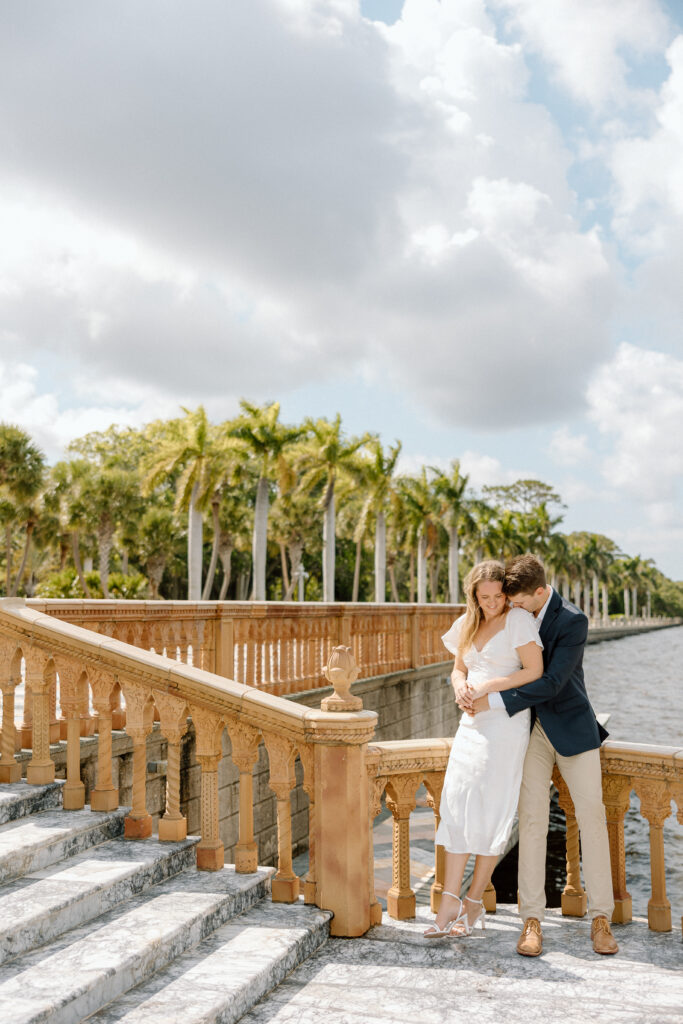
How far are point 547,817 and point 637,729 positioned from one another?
21.2 m

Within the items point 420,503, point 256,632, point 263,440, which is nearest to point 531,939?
point 256,632

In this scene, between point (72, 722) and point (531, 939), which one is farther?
point (72, 722)

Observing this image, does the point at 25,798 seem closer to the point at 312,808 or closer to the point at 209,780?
the point at 209,780

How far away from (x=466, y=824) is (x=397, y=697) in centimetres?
932

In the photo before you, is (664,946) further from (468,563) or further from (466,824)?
(468,563)

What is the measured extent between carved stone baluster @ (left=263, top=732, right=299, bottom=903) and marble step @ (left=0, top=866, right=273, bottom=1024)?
13cm

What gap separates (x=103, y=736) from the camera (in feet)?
16.1

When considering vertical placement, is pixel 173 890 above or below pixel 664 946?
above

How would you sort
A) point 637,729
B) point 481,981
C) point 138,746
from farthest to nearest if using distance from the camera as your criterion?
1. point 637,729
2. point 138,746
3. point 481,981

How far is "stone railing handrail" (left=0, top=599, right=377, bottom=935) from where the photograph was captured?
14.4ft

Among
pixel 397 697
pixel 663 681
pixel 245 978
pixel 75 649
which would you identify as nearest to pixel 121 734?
pixel 75 649

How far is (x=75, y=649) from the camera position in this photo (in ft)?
16.1

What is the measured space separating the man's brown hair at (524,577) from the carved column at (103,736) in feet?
7.74

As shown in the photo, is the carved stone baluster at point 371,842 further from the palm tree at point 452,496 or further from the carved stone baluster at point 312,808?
the palm tree at point 452,496
